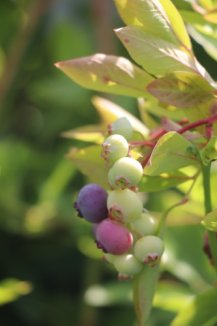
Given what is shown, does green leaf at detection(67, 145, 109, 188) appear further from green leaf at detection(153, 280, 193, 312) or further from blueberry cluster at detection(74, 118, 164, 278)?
green leaf at detection(153, 280, 193, 312)

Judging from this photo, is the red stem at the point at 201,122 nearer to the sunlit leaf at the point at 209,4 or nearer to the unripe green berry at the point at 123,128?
the unripe green berry at the point at 123,128

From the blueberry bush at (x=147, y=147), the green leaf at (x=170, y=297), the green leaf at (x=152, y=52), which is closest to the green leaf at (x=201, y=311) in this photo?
the blueberry bush at (x=147, y=147)

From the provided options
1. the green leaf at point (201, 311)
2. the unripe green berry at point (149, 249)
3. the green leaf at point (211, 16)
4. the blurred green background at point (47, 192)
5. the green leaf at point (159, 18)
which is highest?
the green leaf at point (159, 18)

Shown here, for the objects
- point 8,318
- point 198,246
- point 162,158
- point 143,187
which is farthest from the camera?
point 8,318

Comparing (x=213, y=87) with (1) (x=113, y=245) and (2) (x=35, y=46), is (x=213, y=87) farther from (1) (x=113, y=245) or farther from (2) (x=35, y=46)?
(2) (x=35, y=46)

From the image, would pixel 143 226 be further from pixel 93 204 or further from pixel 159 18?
pixel 159 18

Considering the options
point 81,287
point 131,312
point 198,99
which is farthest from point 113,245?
point 81,287

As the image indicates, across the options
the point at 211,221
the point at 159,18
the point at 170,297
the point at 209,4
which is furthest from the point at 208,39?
the point at 170,297
